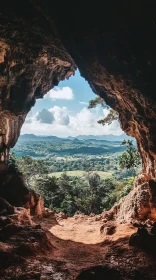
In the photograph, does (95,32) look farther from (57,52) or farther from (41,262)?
(41,262)

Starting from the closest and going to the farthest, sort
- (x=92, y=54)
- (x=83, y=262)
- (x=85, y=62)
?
(x=83, y=262), (x=92, y=54), (x=85, y=62)

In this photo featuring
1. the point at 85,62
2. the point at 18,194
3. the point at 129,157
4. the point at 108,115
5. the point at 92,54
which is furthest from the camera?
the point at 129,157

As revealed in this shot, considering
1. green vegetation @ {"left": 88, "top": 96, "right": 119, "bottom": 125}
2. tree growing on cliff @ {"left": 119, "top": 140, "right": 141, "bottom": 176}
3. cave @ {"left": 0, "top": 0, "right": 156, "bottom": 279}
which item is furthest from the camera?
tree growing on cliff @ {"left": 119, "top": 140, "right": 141, "bottom": 176}

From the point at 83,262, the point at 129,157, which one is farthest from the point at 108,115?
the point at 83,262

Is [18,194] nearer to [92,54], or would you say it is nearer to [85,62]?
[85,62]

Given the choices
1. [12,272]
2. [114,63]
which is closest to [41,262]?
[12,272]

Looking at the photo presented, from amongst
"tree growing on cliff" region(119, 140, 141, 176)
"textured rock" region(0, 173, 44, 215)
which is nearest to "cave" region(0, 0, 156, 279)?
"textured rock" region(0, 173, 44, 215)

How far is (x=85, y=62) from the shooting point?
1590 cm

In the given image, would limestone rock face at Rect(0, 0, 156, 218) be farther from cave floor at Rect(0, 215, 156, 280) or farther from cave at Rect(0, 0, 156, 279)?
cave floor at Rect(0, 215, 156, 280)

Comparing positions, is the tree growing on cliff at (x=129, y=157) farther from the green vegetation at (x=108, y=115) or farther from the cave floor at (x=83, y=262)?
the cave floor at (x=83, y=262)

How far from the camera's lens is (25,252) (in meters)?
8.20

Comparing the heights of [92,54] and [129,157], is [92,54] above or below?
above

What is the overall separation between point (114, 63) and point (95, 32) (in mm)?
2304

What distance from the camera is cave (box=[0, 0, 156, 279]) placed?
10531 mm
